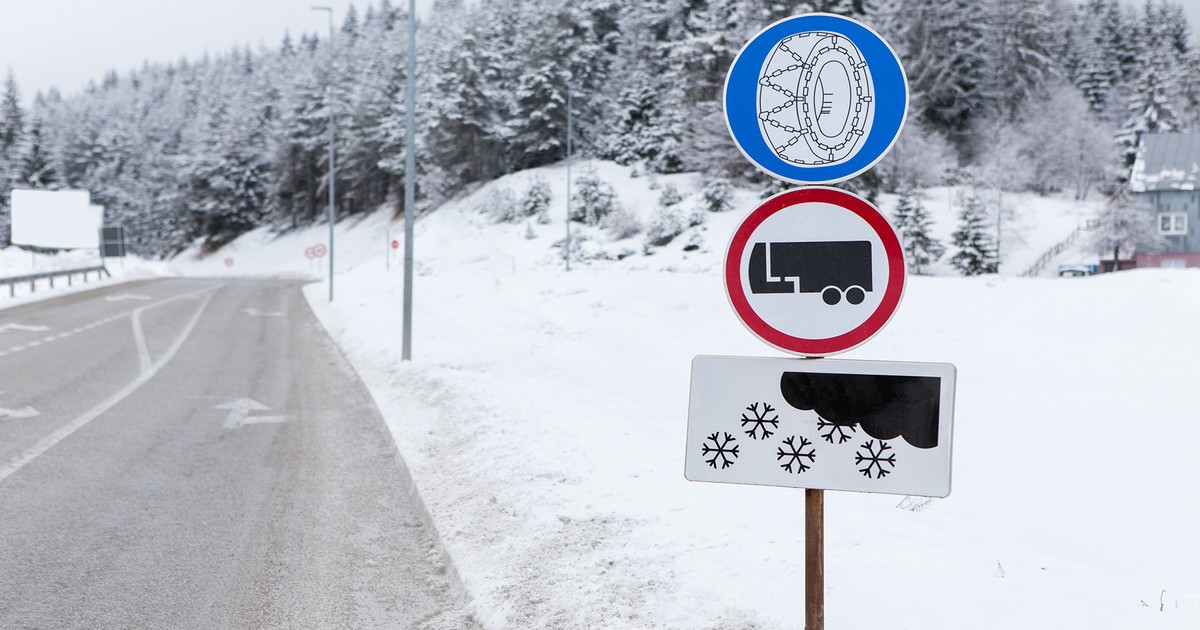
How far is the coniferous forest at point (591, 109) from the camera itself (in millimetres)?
57281

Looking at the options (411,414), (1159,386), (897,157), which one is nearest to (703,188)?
(897,157)

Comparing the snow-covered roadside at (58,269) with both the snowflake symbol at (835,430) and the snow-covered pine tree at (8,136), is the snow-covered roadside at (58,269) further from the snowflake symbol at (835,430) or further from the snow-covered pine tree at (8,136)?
the snow-covered pine tree at (8,136)

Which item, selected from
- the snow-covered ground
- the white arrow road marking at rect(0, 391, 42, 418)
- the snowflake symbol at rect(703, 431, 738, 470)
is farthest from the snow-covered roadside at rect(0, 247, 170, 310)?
the snowflake symbol at rect(703, 431, 738, 470)

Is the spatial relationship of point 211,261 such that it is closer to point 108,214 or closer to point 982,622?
point 108,214

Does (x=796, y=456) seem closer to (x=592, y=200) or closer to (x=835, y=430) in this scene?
(x=835, y=430)

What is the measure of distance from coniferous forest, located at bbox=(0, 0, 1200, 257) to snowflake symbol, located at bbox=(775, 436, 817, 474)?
44.8 m

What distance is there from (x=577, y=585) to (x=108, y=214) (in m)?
111

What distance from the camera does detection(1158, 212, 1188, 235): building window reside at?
4731 centimetres

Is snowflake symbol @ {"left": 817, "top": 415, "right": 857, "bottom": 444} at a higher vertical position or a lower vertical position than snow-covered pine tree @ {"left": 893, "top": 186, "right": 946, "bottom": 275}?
lower

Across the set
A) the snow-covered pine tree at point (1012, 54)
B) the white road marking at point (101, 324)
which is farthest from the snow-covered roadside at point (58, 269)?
the snow-covered pine tree at point (1012, 54)

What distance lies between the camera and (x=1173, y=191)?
47156 mm

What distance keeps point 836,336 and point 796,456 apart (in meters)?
0.48

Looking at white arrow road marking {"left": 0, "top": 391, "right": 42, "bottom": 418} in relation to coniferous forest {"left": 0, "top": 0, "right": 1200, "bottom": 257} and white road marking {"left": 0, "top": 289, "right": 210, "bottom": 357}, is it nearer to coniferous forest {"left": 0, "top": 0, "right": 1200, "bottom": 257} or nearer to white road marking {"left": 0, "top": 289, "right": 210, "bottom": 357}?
white road marking {"left": 0, "top": 289, "right": 210, "bottom": 357}

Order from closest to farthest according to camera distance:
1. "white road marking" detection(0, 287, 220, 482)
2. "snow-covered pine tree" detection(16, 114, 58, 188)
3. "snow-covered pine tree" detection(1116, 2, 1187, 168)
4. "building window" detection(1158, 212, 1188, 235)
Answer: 1. "white road marking" detection(0, 287, 220, 482)
2. "building window" detection(1158, 212, 1188, 235)
3. "snow-covered pine tree" detection(1116, 2, 1187, 168)
4. "snow-covered pine tree" detection(16, 114, 58, 188)
